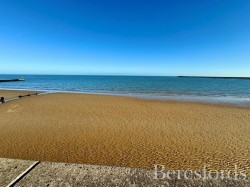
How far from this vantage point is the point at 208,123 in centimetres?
827

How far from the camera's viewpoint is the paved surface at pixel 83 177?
6.53 ft

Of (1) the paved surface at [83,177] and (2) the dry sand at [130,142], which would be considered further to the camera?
(2) the dry sand at [130,142]

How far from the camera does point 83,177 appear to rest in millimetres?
2121

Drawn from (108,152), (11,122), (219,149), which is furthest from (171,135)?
(11,122)

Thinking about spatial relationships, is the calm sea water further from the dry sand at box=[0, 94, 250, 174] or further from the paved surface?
the paved surface

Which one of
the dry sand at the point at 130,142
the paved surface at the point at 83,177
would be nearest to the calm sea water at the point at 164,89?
the dry sand at the point at 130,142

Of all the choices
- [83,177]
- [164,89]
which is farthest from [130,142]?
[164,89]

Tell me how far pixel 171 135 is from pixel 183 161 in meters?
1.95

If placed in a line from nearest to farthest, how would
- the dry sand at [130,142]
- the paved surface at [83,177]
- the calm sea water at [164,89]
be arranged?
the paved surface at [83,177] → the dry sand at [130,142] → the calm sea water at [164,89]

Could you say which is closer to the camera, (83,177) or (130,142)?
(83,177)

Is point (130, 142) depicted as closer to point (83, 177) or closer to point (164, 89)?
point (83, 177)

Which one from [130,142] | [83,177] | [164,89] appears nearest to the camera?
[83,177]

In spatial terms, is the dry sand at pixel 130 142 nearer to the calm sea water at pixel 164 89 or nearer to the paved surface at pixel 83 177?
the paved surface at pixel 83 177

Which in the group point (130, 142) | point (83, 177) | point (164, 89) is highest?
point (83, 177)
